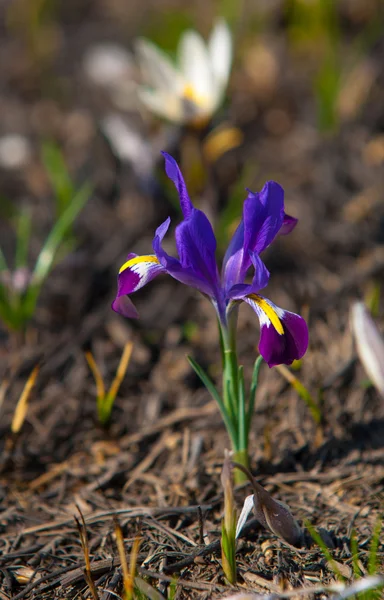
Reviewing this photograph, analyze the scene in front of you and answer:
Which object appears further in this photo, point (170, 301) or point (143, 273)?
point (170, 301)

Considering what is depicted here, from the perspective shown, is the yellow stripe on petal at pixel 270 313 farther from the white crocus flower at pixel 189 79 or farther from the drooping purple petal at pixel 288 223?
the white crocus flower at pixel 189 79

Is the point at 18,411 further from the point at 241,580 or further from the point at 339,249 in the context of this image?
the point at 339,249

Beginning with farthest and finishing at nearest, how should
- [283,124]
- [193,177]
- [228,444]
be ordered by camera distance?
[283,124], [193,177], [228,444]

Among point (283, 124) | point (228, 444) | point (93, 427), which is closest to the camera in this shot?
point (228, 444)

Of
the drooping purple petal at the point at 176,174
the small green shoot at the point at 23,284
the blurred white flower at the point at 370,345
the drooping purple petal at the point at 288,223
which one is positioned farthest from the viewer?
the small green shoot at the point at 23,284

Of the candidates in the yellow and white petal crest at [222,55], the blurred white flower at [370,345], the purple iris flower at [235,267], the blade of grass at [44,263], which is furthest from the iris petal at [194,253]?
the yellow and white petal crest at [222,55]

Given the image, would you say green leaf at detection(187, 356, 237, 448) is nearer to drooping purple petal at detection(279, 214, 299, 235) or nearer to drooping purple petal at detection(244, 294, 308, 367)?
drooping purple petal at detection(244, 294, 308, 367)

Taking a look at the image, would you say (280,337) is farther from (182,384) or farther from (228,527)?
(182,384)

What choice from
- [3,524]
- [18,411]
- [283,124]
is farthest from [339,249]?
[3,524]
